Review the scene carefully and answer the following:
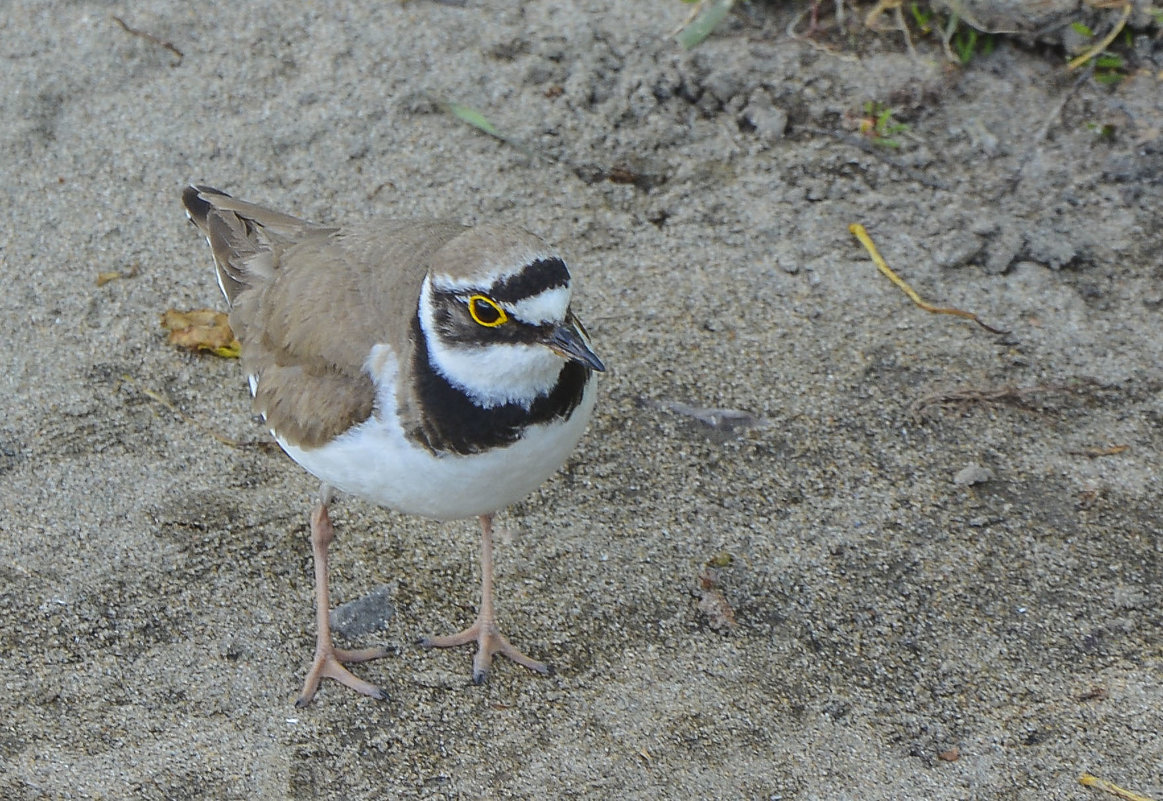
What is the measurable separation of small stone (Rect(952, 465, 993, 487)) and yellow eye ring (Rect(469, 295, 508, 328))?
6.34 feet

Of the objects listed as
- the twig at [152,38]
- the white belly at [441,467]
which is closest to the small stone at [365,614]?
the white belly at [441,467]

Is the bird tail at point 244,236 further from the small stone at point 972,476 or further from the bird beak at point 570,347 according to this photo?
the small stone at point 972,476

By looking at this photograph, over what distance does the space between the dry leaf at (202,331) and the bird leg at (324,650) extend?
1078 mm

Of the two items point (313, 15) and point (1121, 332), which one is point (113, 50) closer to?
point (313, 15)

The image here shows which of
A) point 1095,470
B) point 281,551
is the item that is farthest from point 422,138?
point 1095,470

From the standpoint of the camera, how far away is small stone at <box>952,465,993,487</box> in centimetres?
445

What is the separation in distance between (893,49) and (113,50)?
11.9ft

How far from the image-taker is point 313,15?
6.19 meters

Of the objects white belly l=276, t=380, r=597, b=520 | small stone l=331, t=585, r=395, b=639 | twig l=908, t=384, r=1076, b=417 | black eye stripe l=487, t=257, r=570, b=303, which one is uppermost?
black eye stripe l=487, t=257, r=570, b=303

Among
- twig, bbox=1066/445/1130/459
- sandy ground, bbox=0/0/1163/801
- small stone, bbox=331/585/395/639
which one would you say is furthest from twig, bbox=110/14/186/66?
twig, bbox=1066/445/1130/459

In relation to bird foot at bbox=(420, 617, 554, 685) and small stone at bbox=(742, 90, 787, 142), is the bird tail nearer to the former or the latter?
bird foot at bbox=(420, 617, 554, 685)

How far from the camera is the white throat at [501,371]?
3369 millimetres

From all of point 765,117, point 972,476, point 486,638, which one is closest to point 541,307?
point 486,638

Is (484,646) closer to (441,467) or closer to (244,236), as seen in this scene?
(441,467)
